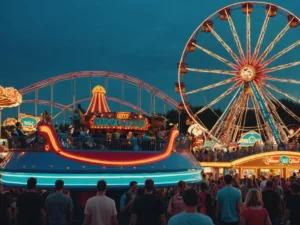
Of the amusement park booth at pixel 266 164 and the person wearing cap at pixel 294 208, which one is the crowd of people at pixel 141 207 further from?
the amusement park booth at pixel 266 164

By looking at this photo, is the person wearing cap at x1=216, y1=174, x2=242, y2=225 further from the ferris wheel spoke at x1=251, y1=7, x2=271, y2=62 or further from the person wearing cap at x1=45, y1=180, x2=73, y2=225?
the ferris wheel spoke at x1=251, y1=7, x2=271, y2=62

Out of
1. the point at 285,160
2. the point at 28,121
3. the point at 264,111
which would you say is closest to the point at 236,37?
the point at 264,111

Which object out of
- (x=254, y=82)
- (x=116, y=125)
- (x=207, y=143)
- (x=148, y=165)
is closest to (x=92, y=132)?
(x=116, y=125)

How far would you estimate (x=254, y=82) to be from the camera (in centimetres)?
3959

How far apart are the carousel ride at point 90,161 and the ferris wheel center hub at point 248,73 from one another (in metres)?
20.2

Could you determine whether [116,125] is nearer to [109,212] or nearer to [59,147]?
[59,147]

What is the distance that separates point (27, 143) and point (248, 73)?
961 inches

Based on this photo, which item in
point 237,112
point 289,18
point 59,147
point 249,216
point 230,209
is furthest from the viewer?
point 237,112

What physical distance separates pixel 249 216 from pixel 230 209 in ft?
7.92

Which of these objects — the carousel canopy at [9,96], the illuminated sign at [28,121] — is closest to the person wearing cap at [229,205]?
the carousel canopy at [9,96]

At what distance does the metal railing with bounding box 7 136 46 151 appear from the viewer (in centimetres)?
1797

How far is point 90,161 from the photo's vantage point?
59.2ft

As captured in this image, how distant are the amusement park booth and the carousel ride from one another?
16862 millimetres

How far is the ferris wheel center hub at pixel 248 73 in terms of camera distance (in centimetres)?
3959
